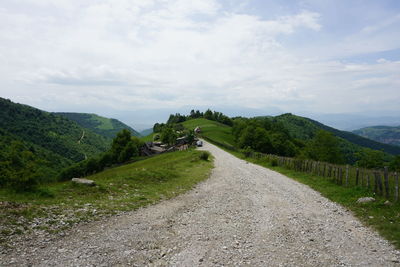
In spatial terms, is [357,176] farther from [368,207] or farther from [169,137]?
[169,137]

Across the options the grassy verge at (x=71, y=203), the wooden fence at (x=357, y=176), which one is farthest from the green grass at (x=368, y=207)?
the grassy verge at (x=71, y=203)

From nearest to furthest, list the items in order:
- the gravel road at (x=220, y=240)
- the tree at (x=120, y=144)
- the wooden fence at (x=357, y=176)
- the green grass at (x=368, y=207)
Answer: the gravel road at (x=220, y=240) < the green grass at (x=368, y=207) < the wooden fence at (x=357, y=176) < the tree at (x=120, y=144)

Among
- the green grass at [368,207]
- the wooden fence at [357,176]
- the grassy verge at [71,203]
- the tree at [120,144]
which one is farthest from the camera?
the tree at [120,144]

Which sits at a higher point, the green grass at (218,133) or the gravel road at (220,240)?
the green grass at (218,133)

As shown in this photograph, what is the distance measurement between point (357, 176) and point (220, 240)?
49.7 ft

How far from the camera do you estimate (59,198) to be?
539 inches

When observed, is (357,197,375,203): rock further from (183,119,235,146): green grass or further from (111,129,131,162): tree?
(111,129,131,162): tree

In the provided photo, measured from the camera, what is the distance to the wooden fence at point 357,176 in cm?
1586

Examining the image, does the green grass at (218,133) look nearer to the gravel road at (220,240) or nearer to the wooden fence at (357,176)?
the wooden fence at (357,176)

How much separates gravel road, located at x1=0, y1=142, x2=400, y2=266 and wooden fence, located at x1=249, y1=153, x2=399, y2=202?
350cm

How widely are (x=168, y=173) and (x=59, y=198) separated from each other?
39.8 feet

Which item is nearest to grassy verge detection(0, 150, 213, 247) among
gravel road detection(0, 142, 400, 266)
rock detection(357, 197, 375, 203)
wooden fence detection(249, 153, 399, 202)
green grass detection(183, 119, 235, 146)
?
gravel road detection(0, 142, 400, 266)

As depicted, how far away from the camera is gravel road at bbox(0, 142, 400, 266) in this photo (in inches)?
324

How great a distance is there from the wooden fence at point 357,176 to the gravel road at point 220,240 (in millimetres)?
3503
